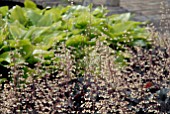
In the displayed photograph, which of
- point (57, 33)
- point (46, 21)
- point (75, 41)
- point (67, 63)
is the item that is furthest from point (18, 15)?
point (67, 63)

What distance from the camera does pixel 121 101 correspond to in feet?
9.28

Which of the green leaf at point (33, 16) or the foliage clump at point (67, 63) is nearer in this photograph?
the foliage clump at point (67, 63)

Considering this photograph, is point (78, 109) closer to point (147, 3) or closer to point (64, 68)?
point (64, 68)

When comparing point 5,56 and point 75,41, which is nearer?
point 5,56

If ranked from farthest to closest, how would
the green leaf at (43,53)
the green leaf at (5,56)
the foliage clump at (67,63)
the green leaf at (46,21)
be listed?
the green leaf at (46,21), the green leaf at (43,53), the green leaf at (5,56), the foliage clump at (67,63)

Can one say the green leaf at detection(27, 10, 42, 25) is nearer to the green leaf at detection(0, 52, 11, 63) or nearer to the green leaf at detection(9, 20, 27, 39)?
the green leaf at detection(9, 20, 27, 39)

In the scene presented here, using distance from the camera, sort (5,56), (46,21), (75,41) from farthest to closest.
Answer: (46,21)
(75,41)
(5,56)

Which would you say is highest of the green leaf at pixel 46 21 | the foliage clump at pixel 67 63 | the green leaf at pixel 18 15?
the green leaf at pixel 18 15

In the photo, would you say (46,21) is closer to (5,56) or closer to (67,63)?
(5,56)

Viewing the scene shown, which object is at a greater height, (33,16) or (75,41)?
(33,16)

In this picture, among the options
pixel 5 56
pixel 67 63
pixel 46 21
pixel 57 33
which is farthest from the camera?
pixel 46 21

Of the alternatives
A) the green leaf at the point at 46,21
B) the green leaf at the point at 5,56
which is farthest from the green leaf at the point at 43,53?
the green leaf at the point at 46,21

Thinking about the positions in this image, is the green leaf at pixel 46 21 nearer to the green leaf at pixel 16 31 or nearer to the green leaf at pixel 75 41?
the green leaf at pixel 16 31

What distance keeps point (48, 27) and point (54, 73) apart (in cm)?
62
